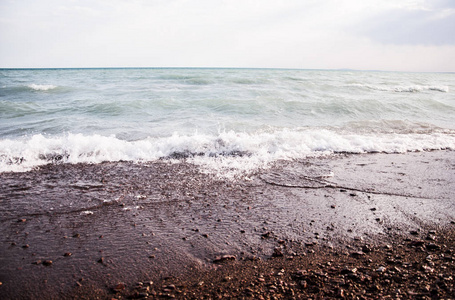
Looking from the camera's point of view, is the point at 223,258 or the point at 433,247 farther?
the point at 433,247

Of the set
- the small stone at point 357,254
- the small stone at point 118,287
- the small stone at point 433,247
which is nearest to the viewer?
the small stone at point 118,287

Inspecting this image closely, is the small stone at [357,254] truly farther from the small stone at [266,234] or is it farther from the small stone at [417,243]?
the small stone at [266,234]

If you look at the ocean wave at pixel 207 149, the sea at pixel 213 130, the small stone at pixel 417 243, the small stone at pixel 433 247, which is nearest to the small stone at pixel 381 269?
the small stone at pixel 417 243

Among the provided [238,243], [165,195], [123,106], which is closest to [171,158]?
[165,195]

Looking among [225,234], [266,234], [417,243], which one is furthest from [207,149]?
[417,243]

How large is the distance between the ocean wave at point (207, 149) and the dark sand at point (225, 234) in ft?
2.23

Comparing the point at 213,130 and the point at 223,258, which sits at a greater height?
the point at 213,130

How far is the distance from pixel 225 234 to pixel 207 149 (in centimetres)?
367

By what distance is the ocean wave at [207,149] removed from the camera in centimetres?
599

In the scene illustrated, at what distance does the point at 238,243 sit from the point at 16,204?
352cm

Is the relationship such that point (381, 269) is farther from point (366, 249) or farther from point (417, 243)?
point (417, 243)

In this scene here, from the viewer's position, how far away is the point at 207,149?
6.82 metres

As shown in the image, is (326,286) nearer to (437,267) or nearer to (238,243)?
(238,243)

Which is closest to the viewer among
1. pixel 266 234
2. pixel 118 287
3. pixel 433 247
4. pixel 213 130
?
pixel 118 287
